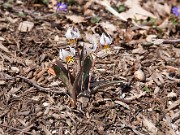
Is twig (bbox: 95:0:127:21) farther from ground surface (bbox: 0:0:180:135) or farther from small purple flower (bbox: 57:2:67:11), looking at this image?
small purple flower (bbox: 57:2:67:11)

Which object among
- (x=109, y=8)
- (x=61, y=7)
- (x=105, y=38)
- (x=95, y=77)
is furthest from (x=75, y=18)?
(x=105, y=38)

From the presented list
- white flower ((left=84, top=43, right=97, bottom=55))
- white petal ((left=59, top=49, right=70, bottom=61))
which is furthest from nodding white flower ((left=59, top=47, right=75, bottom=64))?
white flower ((left=84, top=43, right=97, bottom=55))

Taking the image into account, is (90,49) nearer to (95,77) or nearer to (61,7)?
(95,77)

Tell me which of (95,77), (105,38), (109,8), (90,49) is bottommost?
(95,77)

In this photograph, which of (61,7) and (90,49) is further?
(61,7)

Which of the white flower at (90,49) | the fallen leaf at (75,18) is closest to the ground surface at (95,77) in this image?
the fallen leaf at (75,18)

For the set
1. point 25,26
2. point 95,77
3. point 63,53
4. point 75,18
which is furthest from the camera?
point 75,18

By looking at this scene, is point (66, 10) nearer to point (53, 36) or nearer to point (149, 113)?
point (53, 36)

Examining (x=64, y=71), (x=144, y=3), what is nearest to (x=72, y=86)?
(x=64, y=71)
